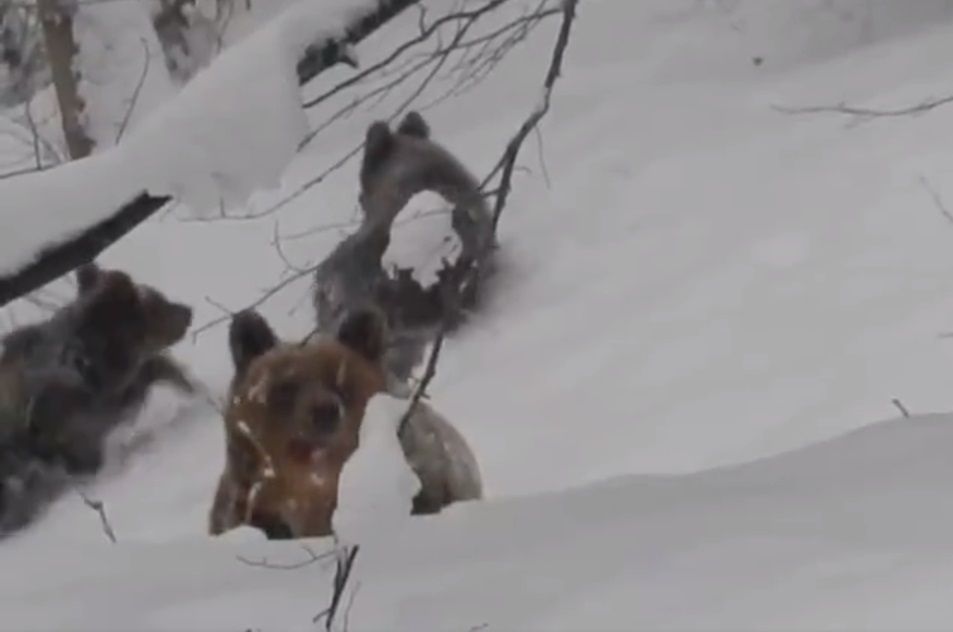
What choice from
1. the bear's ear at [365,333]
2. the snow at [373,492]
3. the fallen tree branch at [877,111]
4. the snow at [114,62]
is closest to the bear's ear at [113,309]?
the fallen tree branch at [877,111]

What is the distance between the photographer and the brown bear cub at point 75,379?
8.26 metres

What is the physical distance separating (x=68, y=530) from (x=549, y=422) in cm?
217

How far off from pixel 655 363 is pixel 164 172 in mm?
5395

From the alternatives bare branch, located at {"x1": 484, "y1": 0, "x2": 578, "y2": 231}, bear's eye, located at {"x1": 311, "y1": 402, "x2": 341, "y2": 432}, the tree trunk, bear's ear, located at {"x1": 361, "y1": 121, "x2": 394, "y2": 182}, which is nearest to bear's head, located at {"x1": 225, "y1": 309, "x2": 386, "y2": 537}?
bear's eye, located at {"x1": 311, "y1": 402, "x2": 341, "y2": 432}

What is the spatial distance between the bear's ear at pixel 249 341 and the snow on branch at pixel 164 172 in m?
2.17

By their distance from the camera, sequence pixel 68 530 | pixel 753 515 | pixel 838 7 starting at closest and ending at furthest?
pixel 753 515 → pixel 68 530 → pixel 838 7

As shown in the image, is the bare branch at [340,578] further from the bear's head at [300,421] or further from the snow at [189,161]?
the bear's head at [300,421]

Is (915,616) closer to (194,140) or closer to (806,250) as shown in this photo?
(194,140)

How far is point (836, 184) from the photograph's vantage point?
1015cm

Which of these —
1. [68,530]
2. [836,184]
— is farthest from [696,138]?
[68,530]

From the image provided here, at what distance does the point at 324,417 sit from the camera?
204 inches

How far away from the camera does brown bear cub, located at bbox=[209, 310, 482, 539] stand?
5215mm

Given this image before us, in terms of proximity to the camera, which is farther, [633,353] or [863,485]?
[633,353]

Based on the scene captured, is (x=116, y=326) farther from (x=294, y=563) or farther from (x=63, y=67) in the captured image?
(x=294, y=563)
